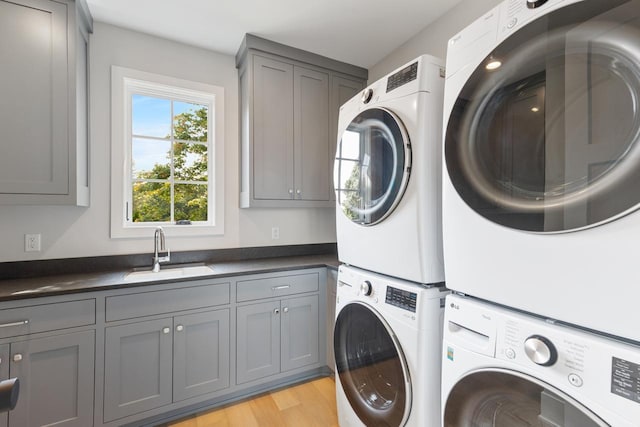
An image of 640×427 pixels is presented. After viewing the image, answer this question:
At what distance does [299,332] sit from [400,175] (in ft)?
4.77

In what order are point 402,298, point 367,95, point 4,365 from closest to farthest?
point 402,298 → point 4,365 → point 367,95

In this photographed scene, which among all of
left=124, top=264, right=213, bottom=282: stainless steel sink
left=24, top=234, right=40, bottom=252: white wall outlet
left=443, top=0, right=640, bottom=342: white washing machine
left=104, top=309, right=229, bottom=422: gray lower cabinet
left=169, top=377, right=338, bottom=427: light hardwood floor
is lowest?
left=169, top=377, right=338, bottom=427: light hardwood floor

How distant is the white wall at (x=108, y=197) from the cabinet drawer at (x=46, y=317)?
1.91ft

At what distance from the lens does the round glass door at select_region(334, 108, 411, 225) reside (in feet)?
4.29

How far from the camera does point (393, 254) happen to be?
1342 mm

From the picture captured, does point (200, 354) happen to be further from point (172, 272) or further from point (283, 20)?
point (283, 20)

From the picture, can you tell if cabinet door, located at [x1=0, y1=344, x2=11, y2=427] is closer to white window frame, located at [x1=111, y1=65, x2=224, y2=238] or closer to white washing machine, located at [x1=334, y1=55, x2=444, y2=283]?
white window frame, located at [x1=111, y1=65, x2=224, y2=238]

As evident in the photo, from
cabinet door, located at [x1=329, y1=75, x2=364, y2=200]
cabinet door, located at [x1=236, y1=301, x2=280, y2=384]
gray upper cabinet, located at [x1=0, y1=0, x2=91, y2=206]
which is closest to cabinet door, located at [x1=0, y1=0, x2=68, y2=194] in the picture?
gray upper cabinet, located at [x1=0, y1=0, x2=91, y2=206]

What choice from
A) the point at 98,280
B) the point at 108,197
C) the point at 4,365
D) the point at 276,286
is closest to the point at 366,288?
the point at 276,286

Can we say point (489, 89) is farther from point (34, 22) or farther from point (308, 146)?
point (34, 22)

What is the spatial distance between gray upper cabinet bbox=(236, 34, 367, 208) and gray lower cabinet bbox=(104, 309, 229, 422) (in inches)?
37.1

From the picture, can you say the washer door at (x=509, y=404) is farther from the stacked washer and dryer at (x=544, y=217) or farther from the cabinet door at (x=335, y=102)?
the cabinet door at (x=335, y=102)

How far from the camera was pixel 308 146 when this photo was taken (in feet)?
8.29

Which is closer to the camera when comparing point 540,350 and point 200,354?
point 540,350
